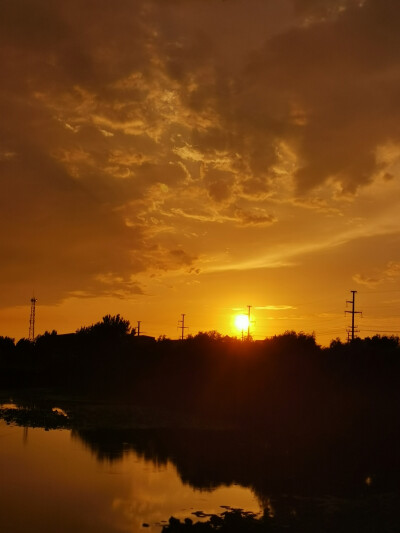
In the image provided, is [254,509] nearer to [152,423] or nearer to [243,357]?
[152,423]

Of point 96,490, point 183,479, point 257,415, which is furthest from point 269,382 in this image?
point 96,490

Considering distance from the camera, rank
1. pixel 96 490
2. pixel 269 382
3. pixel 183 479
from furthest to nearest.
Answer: pixel 269 382 < pixel 183 479 < pixel 96 490

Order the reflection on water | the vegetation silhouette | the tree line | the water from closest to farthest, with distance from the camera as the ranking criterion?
the water, the reflection on water, the vegetation silhouette, the tree line

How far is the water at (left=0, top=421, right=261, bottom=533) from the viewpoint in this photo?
20.1 meters

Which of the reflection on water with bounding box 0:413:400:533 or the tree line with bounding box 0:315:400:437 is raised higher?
the tree line with bounding box 0:315:400:437

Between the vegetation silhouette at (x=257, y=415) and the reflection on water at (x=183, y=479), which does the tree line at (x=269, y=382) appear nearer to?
the vegetation silhouette at (x=257, y=415)

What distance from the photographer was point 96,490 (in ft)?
81.0

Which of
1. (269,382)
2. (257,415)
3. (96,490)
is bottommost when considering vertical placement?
(96,490)

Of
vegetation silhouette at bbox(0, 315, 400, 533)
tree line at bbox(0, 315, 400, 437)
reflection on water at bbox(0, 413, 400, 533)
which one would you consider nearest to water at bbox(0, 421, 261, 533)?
reflection on water at bbox(0, 413, 400, 533)

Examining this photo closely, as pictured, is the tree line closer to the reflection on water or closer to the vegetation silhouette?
the vegetation silhouette

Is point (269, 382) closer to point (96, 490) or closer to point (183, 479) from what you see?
point (183, 479)

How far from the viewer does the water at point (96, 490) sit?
20.1 m

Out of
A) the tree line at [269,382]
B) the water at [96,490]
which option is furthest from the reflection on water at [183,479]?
the tree line at [269,382]

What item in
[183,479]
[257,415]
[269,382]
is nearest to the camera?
[183,479]
